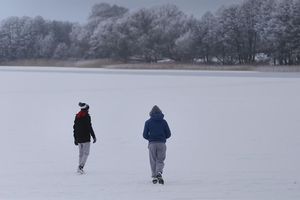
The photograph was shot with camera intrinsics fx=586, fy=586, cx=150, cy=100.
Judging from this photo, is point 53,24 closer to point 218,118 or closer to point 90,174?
point 218,118

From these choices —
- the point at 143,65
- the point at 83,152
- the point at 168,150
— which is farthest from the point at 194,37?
the point at 83,152

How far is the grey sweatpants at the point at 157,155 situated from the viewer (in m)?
10.9

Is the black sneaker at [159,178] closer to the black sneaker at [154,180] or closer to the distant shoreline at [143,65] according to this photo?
the black sneaker at [154,180]

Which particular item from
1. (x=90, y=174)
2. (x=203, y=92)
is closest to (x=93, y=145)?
(x=90, y=174)

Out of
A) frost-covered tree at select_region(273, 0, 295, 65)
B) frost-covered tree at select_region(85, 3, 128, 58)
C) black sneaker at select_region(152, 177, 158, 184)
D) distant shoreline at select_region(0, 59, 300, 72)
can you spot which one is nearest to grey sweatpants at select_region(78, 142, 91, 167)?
black sneaker at select_region(152, 177, 158, 184)

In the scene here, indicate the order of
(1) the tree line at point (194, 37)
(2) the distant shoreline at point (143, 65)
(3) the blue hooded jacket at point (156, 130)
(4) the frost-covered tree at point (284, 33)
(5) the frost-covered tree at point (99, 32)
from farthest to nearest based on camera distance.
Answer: (5) the frost-covered tree at point (99, 32), (1) the tree line at point (194, 37), (4) the frost-covered tree at point (284, 33), (2) the distant shoreline at point (143, 65), (3) the blue hooded jacket at point (156, 130)

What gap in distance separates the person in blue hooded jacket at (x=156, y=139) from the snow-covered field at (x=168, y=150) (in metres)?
0.32

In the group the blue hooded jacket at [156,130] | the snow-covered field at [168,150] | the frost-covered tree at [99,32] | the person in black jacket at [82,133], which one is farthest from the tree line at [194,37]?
the blue hooded jacket at [156,130]

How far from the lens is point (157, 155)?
11.0 metres

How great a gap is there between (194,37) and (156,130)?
242 ft

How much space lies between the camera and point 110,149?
51.0 feet

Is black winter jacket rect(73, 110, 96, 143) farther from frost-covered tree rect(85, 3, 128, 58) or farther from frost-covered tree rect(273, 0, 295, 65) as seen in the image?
frost-covered tree rect(85, 3, 128, 58)

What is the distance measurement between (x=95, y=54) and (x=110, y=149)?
275ft

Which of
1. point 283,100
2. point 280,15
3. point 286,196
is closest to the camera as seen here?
point 286,196
